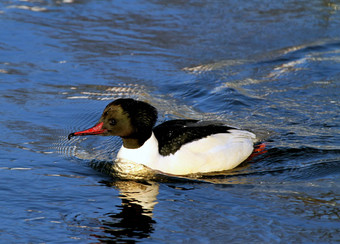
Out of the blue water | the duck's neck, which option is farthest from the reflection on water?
the duck's neck

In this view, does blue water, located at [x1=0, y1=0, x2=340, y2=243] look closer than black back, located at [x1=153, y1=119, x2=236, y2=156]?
Yes

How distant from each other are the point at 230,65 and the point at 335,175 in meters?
4.50

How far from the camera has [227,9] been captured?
46.0 ft

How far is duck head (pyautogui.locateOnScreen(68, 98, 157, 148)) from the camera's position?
695 cm

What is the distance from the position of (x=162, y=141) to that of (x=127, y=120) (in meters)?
0.52

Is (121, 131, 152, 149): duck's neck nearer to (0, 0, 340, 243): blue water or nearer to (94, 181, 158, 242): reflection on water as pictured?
(0, 0, 340, 243): blue water

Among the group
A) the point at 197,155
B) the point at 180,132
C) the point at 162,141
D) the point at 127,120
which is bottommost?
the point at 197,155

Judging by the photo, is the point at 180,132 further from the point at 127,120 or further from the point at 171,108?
the point at 171,108

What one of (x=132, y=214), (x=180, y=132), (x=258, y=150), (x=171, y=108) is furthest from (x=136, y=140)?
(x=171, y=108)

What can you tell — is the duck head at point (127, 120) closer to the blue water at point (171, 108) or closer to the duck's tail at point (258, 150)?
the blue water at point (171, 108)

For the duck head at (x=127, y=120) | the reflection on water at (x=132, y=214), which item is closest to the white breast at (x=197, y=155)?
the duck head at (x=127, y=120)

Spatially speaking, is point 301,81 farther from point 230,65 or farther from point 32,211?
point 32,211

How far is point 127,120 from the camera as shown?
22.9 ft

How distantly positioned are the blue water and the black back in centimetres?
47
